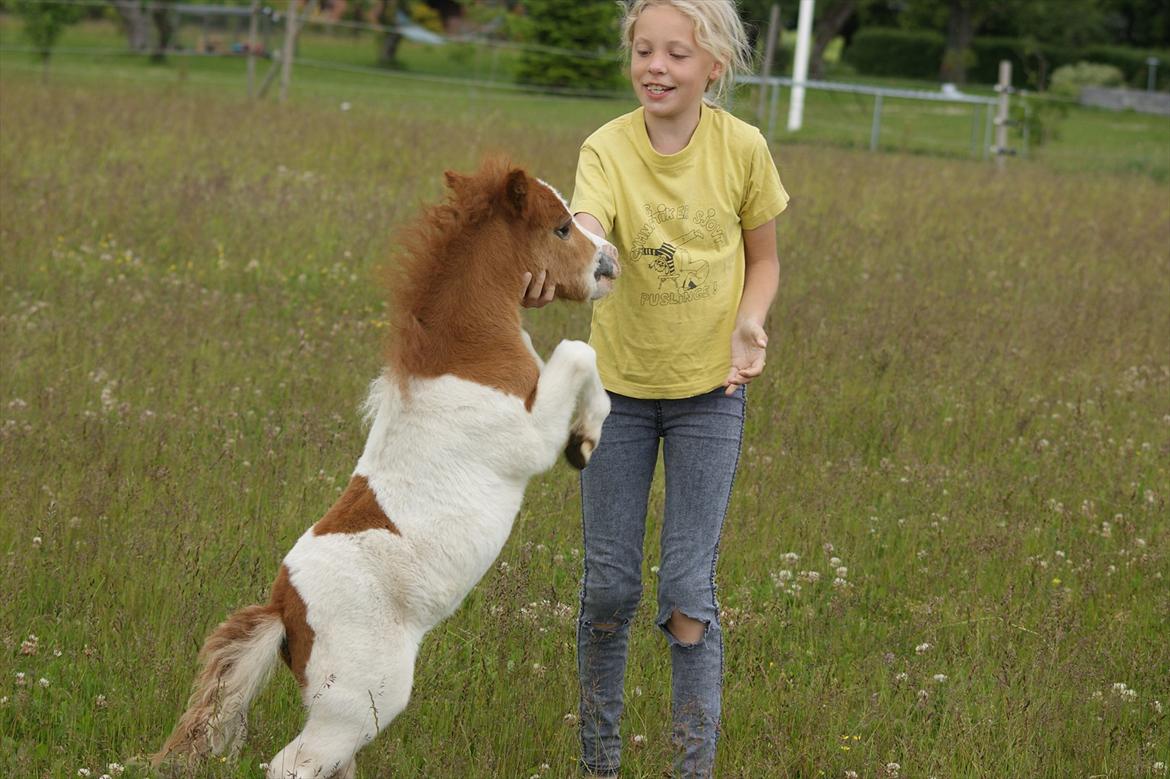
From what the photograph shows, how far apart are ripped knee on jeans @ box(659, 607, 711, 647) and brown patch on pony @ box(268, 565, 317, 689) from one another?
1.06 m

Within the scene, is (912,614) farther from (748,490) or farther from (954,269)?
(954,269)

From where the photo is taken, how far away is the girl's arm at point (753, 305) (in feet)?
12.8

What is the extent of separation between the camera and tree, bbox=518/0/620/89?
3319 centimetres

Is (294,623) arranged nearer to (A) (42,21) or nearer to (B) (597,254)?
(B) (597,254)

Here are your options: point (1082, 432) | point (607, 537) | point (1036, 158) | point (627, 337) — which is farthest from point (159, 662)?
point (1036, 158)

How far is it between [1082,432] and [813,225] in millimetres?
4992

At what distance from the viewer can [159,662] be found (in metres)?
4.48

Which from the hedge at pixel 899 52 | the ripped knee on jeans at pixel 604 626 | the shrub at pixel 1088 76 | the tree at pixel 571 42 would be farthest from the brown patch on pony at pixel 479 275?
the hedge at pixel 899 52

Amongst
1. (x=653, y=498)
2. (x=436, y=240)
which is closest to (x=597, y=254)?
(x=436, y=240)

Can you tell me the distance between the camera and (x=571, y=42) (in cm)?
3512

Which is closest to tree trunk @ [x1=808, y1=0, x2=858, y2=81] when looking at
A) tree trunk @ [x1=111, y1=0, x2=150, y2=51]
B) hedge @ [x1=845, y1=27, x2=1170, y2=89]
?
hedge @ [x1=845, y1=27, x2=1170, y2=89]

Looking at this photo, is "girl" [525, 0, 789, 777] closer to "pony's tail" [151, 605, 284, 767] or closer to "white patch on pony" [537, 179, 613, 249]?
"white patch on pony" [537, 179, 613, 249]

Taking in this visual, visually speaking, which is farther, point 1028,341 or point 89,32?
point 89,32

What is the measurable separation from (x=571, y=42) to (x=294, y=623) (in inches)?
1299
